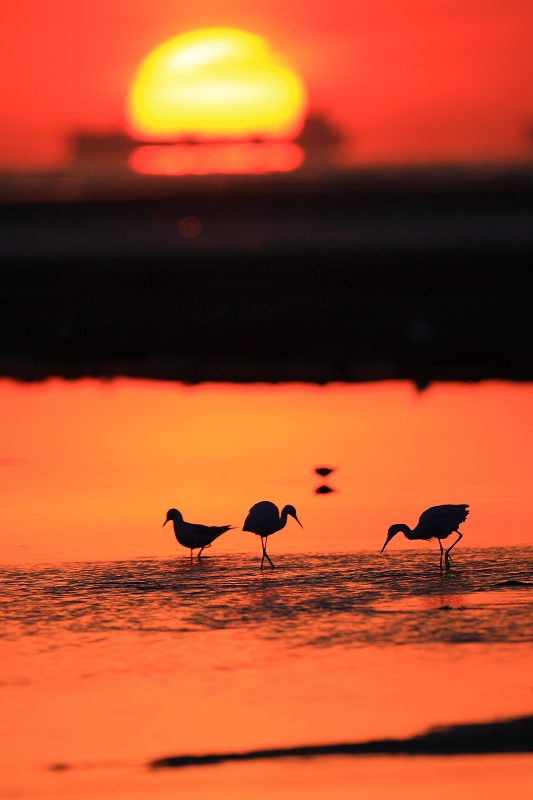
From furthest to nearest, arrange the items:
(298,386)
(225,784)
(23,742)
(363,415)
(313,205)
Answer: (313,205), (298,386), (363,415), (23,742), (225,784)

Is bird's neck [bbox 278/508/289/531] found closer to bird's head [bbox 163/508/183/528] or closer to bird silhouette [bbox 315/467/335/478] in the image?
bird's head [bbox 163/508/183/528]

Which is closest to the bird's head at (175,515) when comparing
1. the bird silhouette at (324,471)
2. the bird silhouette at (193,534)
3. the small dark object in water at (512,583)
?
the bird silhouette at (193,534)

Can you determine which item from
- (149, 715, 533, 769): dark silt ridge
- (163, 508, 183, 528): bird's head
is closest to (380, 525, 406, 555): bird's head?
(163, 508, 183, 528): bird's head

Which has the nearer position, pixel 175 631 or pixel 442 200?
pixel 175 631

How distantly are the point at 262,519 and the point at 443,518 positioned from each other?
1380mm

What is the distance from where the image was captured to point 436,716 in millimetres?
7613

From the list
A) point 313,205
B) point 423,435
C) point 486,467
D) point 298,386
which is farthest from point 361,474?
point 313,205

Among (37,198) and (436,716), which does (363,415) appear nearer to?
(436,716)

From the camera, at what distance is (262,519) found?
39.3ft

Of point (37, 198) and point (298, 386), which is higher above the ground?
point (37, 198)

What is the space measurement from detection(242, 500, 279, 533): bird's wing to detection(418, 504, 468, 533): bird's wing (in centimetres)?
114

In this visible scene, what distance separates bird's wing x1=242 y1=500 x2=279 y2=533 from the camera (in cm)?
1200

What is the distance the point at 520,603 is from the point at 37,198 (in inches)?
2426

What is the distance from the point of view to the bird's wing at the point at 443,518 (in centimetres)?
1177
